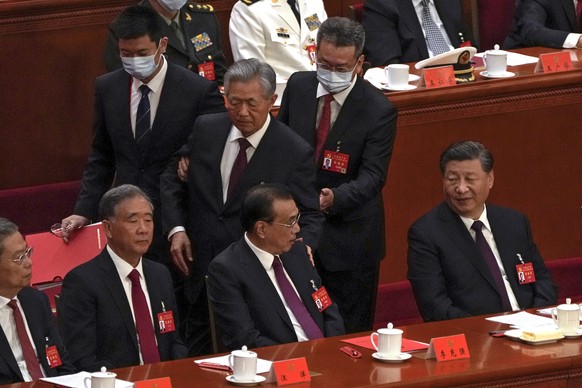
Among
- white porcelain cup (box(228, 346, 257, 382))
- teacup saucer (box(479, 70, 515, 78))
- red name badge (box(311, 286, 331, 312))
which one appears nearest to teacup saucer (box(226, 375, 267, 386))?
white porcelain cup (box(228, 346, 257, 382))

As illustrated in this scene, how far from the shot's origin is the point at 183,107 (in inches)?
195

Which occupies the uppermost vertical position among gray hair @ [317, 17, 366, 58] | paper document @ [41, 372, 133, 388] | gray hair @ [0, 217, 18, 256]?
gray hair @ [317, 17, 366, 58]

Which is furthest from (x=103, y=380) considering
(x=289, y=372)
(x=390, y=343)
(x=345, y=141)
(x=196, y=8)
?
(x=196, y=8)

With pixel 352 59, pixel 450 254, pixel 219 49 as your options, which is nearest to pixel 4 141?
pixel 219 49

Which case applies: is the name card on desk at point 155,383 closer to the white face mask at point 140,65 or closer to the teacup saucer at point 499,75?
the white face mask at point 140,65

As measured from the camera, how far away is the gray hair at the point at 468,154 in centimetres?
474

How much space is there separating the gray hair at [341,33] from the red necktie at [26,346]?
1.46 m

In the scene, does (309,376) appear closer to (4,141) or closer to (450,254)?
(450,254)

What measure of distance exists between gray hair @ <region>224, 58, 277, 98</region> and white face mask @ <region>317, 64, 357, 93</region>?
31 cm

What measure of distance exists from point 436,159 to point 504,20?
1.55 metres

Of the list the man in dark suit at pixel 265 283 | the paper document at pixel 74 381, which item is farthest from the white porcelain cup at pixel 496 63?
the paper document at pixel 74 381

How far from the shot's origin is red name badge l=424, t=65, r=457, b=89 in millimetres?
5691

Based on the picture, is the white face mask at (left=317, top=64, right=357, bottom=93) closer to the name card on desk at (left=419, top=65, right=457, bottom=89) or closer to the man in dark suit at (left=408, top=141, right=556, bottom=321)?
the man in dark suit at (left=408, top=141, right=556, bottom=321)

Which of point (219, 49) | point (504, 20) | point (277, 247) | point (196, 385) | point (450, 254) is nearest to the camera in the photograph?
point (196, 385)
